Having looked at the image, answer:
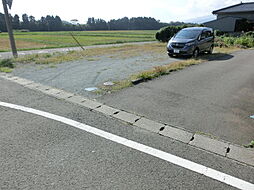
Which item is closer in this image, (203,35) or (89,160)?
(89,160)

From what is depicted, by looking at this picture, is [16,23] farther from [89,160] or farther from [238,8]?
[89,160]

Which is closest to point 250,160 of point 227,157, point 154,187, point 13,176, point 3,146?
point 227,157

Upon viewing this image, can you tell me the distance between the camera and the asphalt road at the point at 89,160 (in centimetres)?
206

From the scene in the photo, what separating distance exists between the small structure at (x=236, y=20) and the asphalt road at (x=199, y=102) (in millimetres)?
26225

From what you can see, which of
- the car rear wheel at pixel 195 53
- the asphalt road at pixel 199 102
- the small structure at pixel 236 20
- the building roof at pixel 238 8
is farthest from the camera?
the building roof at pixel 238 8

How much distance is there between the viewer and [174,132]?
3.13 metres

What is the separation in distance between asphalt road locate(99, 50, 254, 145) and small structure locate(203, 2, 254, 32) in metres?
26.2

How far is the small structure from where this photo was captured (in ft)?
90.4

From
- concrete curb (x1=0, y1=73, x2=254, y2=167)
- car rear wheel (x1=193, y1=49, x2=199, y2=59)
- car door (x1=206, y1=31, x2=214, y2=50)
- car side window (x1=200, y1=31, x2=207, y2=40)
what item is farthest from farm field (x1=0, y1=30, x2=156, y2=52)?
concrete curb (x1=0, y1=73, x2=254, y2=167)

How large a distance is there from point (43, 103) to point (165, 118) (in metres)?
2.68

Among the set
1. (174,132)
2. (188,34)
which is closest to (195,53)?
(188,34)

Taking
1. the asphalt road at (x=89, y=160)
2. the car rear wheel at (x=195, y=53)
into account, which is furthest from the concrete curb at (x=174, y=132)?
the car rear wheel at (x=195, y=53)

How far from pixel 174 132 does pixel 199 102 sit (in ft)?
5.26

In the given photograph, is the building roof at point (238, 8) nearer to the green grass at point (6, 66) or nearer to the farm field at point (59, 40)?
the farm field at point (59, 40)
